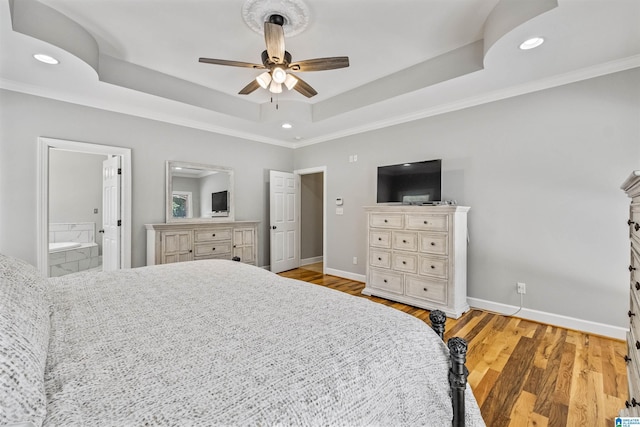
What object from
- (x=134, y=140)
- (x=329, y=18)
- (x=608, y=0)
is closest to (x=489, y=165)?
(x=608, y=0)

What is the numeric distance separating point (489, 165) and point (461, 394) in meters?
2.94

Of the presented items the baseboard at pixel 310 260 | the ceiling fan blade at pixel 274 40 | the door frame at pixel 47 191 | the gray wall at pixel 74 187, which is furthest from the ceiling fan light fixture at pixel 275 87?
the gray wall at pixel 74 187

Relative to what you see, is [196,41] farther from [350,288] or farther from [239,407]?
[350,288]

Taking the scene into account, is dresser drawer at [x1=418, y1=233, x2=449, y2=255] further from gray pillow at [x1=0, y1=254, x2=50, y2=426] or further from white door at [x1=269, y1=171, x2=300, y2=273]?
gray pillow at [x1=0, y1=254, x2=50, y2=426]

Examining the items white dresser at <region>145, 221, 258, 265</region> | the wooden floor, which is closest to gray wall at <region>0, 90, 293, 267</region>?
white dresser at <region>145, 221, 258, 265</region>

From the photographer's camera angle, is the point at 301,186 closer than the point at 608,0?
No

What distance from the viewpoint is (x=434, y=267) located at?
325cm

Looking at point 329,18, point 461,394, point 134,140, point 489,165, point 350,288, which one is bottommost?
point 350,288

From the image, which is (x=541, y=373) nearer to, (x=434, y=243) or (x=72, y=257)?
(x=434, y=243)

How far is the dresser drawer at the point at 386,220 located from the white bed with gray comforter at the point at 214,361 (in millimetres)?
2300

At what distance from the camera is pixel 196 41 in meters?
2.72

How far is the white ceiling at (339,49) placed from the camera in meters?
2.16

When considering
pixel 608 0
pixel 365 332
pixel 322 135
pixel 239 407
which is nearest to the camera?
pixel 239 407

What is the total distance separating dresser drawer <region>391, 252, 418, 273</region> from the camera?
11.2 ft
